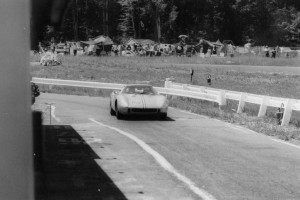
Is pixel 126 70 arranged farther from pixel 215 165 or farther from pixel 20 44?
pixel 20 44

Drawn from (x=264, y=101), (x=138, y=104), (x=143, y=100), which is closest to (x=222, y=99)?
(x=264, y=101)

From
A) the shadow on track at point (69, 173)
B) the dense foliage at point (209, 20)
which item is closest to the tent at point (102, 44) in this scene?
the dense foliage at point (209, 20)

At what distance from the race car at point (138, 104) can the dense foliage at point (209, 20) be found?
73.3 meters

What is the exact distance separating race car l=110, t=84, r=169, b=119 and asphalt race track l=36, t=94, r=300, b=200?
33 centimetres

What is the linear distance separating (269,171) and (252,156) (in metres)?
1.47

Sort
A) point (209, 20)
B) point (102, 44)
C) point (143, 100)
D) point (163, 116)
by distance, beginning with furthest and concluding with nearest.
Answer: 1. point (209, 20)
2. point (102, 44)
3. point (163, 116)
4. point (143, 100)

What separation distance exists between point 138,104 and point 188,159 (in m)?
6.63

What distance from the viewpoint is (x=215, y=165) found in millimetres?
9109

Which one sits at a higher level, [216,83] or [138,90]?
[138,90]

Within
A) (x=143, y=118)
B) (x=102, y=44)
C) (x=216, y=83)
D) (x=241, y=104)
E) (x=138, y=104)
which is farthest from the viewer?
(x=102, y=44)

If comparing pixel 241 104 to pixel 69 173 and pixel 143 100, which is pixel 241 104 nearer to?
pixel 143 100

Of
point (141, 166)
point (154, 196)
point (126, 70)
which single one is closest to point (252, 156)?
point (141, 166)

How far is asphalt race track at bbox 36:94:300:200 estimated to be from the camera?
23.8 feet

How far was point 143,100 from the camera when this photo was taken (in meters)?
16.3
